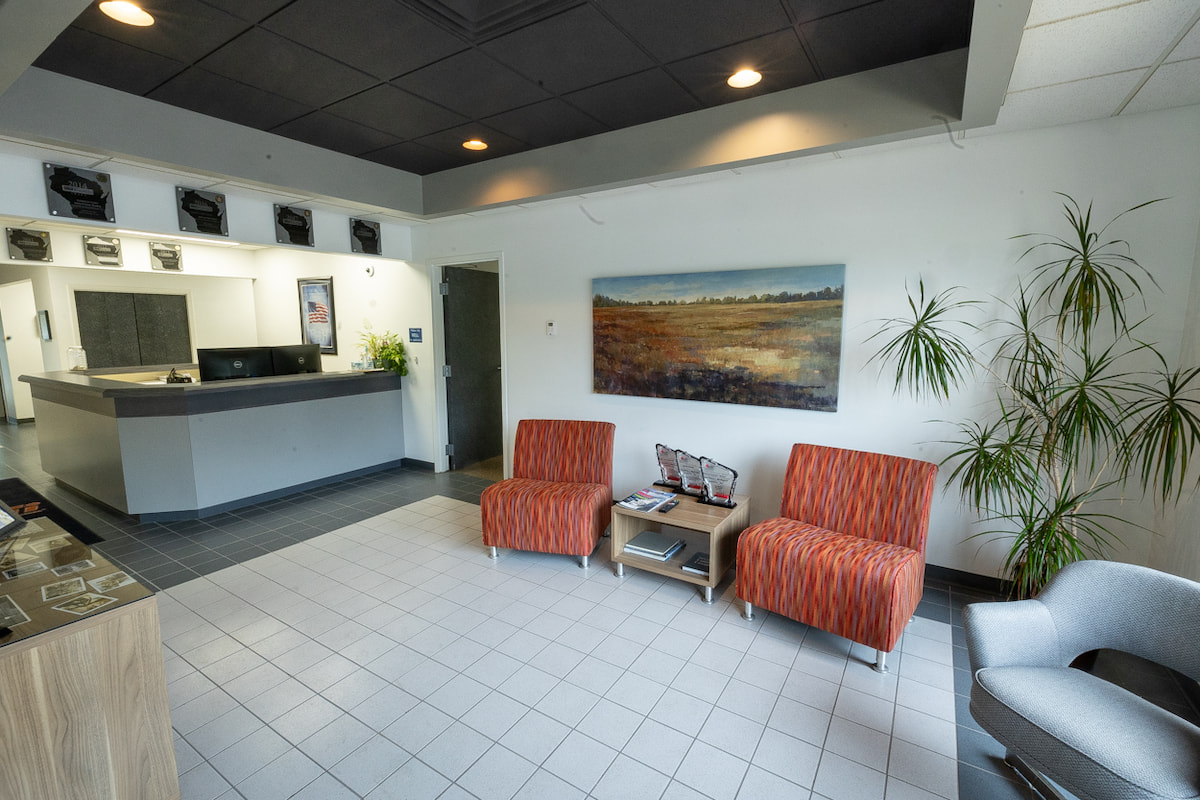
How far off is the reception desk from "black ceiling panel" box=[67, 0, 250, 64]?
2628 mm

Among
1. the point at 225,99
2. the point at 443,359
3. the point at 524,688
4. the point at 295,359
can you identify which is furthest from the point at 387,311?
the point at 524,688

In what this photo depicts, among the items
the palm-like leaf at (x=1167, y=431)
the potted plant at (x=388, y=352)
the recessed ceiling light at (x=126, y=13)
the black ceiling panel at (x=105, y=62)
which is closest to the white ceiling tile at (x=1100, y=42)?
the palm-like leaf at (x=1167, y=431)

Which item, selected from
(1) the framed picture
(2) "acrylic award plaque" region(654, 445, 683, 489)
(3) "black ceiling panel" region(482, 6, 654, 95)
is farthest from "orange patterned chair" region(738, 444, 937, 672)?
(1) the framed picture

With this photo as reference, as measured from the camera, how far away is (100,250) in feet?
19.6

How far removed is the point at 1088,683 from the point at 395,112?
4.21 metres

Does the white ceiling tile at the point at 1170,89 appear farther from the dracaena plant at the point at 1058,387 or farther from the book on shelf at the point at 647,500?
the book on shelf at the point at 647,500

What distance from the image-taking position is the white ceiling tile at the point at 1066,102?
2.30 metres

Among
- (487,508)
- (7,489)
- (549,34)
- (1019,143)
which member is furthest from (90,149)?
(1019,143)

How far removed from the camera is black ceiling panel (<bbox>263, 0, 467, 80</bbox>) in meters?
2.21

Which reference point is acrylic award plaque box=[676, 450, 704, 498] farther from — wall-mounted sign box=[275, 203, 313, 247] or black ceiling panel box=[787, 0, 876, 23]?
wall-mounted sign box=[275, 203, 313, 247]

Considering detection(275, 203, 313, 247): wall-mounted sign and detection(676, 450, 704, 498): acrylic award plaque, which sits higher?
detection(275, 203, 313, 247): wall-mounted sign

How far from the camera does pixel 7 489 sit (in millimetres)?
5012

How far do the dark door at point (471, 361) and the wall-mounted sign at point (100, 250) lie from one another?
3942 millimetres

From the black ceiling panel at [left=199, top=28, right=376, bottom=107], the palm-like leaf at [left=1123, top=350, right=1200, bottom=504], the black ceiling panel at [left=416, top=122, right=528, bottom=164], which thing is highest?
the black ceiling panel at [left=416, top=122, right=528, bottom=164]
